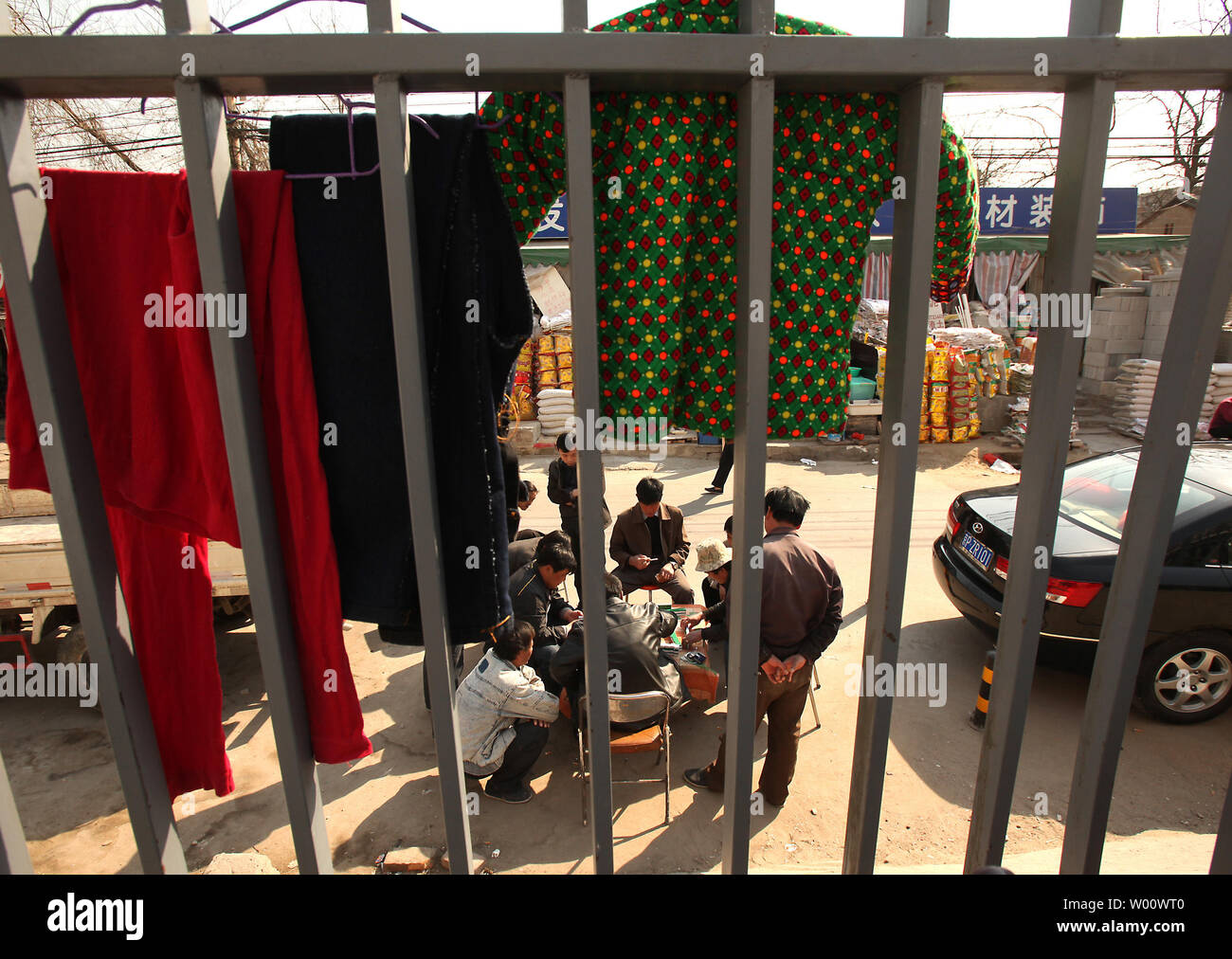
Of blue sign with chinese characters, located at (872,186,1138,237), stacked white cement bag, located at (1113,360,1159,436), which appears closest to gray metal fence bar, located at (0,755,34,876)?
stacked white cement bag, located at (1113,360,1159,436)

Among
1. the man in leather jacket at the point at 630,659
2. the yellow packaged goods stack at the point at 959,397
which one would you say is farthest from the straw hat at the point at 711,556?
the yellow packaged goods stack at the point at 959,397

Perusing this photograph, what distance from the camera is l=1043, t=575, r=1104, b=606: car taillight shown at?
4594mm

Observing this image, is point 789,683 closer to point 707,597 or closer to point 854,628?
point 707,597

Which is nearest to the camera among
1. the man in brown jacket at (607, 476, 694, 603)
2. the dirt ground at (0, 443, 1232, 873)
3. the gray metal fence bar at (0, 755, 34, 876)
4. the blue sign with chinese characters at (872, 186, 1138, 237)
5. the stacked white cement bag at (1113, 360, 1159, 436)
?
the gray metal fence bar at (0, 755, 34, 876)

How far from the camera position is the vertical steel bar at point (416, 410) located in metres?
1.46

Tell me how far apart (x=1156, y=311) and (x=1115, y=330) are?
78 centimetres

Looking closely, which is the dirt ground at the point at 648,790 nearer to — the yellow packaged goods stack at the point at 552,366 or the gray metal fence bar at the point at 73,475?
the gray metal fence bar at the point at 73,475

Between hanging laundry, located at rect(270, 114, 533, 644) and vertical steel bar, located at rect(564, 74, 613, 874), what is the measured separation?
25 cm

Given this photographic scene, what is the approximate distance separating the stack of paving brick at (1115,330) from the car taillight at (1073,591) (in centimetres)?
1306

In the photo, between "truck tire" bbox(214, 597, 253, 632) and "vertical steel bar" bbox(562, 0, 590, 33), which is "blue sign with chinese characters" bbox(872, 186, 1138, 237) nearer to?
"truck tire" bbox(214, 597, 253, 632)

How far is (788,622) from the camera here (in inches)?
157

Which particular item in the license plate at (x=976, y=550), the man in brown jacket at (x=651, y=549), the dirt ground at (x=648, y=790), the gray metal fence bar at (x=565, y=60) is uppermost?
the gray metal fence bar at (x=565, y=60)

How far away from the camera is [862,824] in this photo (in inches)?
72.6

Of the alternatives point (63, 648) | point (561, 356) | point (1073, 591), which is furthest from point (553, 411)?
point (1073, 591)
